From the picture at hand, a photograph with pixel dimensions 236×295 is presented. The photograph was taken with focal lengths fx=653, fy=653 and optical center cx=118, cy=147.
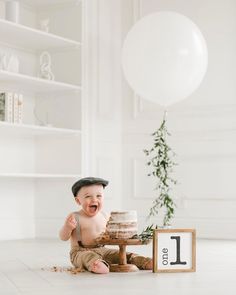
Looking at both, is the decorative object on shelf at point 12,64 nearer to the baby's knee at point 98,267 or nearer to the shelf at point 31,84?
the shelf at point 31,84

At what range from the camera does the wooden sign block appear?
8.80 ft

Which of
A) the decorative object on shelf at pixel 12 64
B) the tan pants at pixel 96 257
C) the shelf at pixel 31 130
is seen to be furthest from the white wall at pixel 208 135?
the tan pants at pixel 96 257

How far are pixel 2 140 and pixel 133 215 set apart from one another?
211 centimetres

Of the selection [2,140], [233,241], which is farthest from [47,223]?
[233,241]

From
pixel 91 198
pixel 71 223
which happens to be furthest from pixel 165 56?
pixel 71 223

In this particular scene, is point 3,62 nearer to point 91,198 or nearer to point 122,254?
point 91,198

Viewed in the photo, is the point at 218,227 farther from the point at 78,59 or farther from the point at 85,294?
the point at 85,294

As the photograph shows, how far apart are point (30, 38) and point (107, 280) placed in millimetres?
2456

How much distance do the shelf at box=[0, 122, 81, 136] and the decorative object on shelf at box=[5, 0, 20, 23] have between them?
0.71 metres

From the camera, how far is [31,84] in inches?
181

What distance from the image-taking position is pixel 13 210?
477 centimetres

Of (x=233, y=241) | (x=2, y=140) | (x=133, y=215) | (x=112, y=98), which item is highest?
(x=112, y=98)

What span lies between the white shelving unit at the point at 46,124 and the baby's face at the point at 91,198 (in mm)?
1702

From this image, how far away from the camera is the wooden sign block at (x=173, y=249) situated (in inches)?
106
